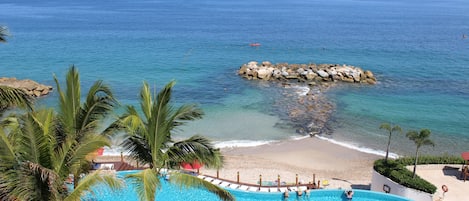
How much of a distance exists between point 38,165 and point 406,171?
17.9 m

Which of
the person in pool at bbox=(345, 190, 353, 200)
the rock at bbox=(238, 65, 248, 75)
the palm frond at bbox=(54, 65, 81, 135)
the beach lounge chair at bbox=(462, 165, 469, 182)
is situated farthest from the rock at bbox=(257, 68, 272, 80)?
the palm frond at bbox=(54, 65, 81, 135)

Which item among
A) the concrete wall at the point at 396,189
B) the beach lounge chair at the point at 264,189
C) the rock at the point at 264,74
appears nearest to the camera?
the concrete wall at the point at 396,189

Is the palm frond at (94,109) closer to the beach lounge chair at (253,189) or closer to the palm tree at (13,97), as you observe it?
the palm tree at (13,97)

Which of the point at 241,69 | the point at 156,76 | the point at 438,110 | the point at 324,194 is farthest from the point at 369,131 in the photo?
the point at 156,76

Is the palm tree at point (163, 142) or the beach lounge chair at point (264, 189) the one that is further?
the beach lounge chair at point (264, 189)

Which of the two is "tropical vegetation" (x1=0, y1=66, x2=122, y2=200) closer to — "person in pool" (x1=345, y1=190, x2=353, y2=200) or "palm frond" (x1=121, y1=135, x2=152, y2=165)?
"palm frond" (x1=121, y1=135, x2=152, y2=165)

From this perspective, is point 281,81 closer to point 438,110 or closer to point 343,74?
point 343,74

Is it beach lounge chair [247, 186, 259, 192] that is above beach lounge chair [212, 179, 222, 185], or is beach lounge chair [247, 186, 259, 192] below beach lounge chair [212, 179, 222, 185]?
below

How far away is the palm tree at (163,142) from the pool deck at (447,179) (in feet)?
44.9

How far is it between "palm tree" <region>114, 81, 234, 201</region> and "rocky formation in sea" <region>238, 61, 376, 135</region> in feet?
74.7

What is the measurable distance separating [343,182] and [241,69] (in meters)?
30.1

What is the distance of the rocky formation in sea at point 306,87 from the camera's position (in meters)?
35.3

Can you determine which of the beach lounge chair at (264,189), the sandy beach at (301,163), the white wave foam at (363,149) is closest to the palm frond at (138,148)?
the beach lounge chair at (264,189)

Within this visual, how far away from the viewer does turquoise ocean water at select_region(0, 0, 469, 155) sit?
115 feet
